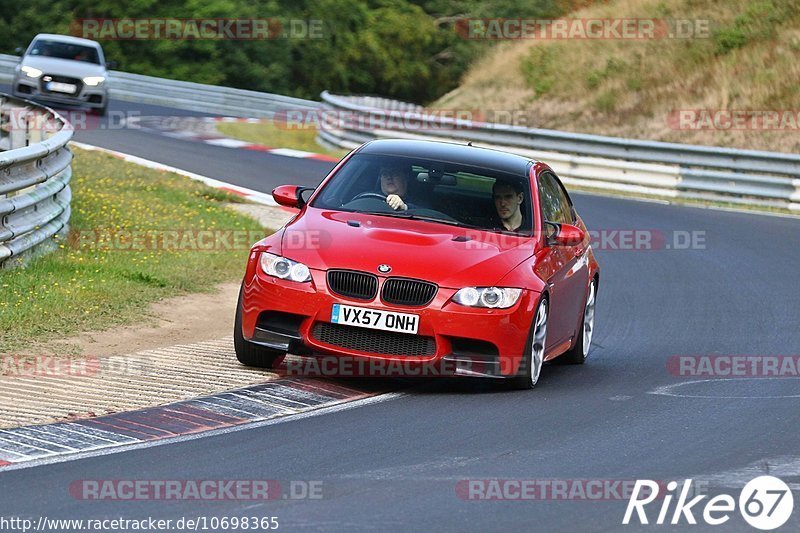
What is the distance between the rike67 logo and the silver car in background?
81.9 ft

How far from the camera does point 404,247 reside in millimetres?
9016

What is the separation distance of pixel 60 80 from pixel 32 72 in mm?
592

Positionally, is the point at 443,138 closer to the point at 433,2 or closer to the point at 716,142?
the point at 716,142

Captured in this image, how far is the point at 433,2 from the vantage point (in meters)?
73.1

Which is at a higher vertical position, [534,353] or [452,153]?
[452,153]

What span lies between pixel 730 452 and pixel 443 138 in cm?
2125

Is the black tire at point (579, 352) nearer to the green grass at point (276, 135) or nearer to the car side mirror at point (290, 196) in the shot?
the car side mirror at point (290, 196)

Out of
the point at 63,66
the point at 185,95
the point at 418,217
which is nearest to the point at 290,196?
the point at 418,217

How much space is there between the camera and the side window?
10352 mm

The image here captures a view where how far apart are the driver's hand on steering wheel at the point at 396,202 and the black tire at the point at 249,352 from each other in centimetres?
130

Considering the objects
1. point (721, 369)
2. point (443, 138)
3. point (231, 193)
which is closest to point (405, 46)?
point (443, 138)

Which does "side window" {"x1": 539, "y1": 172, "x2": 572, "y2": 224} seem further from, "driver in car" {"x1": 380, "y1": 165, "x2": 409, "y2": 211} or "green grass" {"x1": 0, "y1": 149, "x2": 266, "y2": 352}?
"green grass" {"x1": 0, "y1": 149, "x2": 266, "y2": 352}

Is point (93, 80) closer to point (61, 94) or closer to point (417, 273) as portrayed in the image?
point (61, 94)

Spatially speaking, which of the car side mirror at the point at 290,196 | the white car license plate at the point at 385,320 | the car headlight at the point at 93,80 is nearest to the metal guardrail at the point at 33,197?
the car side mirror at the point at 290,196
